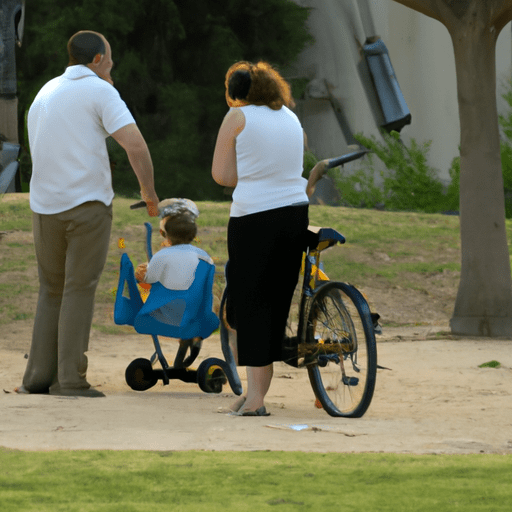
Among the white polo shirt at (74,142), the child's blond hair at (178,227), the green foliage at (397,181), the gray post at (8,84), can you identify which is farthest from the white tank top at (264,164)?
the green foliage at (397,181)

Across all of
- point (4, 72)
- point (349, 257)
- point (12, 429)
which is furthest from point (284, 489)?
point (4, 72)

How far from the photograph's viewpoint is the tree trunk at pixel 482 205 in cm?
881

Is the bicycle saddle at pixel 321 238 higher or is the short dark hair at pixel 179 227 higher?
the short dark hair at pixel 179 227

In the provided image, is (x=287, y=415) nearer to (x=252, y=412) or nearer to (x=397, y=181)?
(x=252, y=412)

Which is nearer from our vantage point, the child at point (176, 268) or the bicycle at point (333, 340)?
the bicycle at point (333, 340)

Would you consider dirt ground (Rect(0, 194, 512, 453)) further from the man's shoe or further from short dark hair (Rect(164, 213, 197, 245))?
short dark hair (Rect(164, 213, 197, 245))

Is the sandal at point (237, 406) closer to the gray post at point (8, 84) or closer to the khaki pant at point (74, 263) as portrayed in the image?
the khaki pant at point (74, 263)

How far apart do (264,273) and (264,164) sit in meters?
0.54

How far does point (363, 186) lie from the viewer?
22.5 meters

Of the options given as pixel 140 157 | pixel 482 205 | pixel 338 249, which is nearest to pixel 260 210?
pixel 140 157

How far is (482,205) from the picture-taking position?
885cm

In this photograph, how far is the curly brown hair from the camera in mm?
4977

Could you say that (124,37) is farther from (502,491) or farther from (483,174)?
(502,491)

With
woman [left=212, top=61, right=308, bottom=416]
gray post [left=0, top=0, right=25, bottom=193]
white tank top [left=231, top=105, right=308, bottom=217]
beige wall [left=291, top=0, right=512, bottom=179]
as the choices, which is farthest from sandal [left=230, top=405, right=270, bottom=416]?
beige wall [left=291, top=0, right=512, bottom=179]
